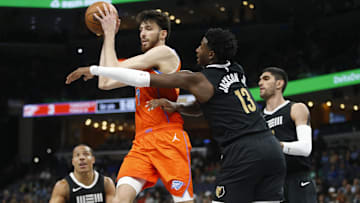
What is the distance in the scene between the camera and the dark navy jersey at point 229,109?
3439 mm

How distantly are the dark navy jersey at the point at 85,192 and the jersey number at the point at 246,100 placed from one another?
3.20m

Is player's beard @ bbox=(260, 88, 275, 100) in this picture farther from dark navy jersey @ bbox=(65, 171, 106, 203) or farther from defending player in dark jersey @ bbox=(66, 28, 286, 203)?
dark navy jersey @ bbox=(65, 171, 106, 203)

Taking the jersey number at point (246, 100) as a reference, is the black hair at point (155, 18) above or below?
above

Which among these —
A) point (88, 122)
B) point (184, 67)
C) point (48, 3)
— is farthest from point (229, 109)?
point (88, 122)

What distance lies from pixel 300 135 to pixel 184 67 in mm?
19019

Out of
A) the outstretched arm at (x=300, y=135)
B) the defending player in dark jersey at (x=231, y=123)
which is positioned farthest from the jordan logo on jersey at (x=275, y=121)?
the defending player in dark jersey at (x=231, y=123)

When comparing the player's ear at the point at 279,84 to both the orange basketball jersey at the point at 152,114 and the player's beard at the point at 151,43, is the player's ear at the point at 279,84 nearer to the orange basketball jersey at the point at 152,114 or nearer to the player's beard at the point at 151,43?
the orange basketball jersey at the point at 152,114

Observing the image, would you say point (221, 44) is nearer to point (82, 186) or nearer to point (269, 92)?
point (269, 92)

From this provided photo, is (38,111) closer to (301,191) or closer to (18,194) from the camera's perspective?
(18,194)

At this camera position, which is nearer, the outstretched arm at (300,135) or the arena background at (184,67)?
the outstretched arm at (300,135)

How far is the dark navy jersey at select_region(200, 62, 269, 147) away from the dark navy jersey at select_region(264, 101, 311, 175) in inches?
52.0

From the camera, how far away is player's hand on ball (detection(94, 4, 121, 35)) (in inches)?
162

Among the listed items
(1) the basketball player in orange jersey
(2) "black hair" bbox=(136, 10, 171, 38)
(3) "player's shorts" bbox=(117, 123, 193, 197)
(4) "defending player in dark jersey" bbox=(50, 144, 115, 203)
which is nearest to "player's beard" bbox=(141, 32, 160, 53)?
(1) the basketball player in orange jersey

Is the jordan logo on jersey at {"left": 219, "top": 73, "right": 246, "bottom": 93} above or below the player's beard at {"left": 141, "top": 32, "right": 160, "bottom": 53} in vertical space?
below
